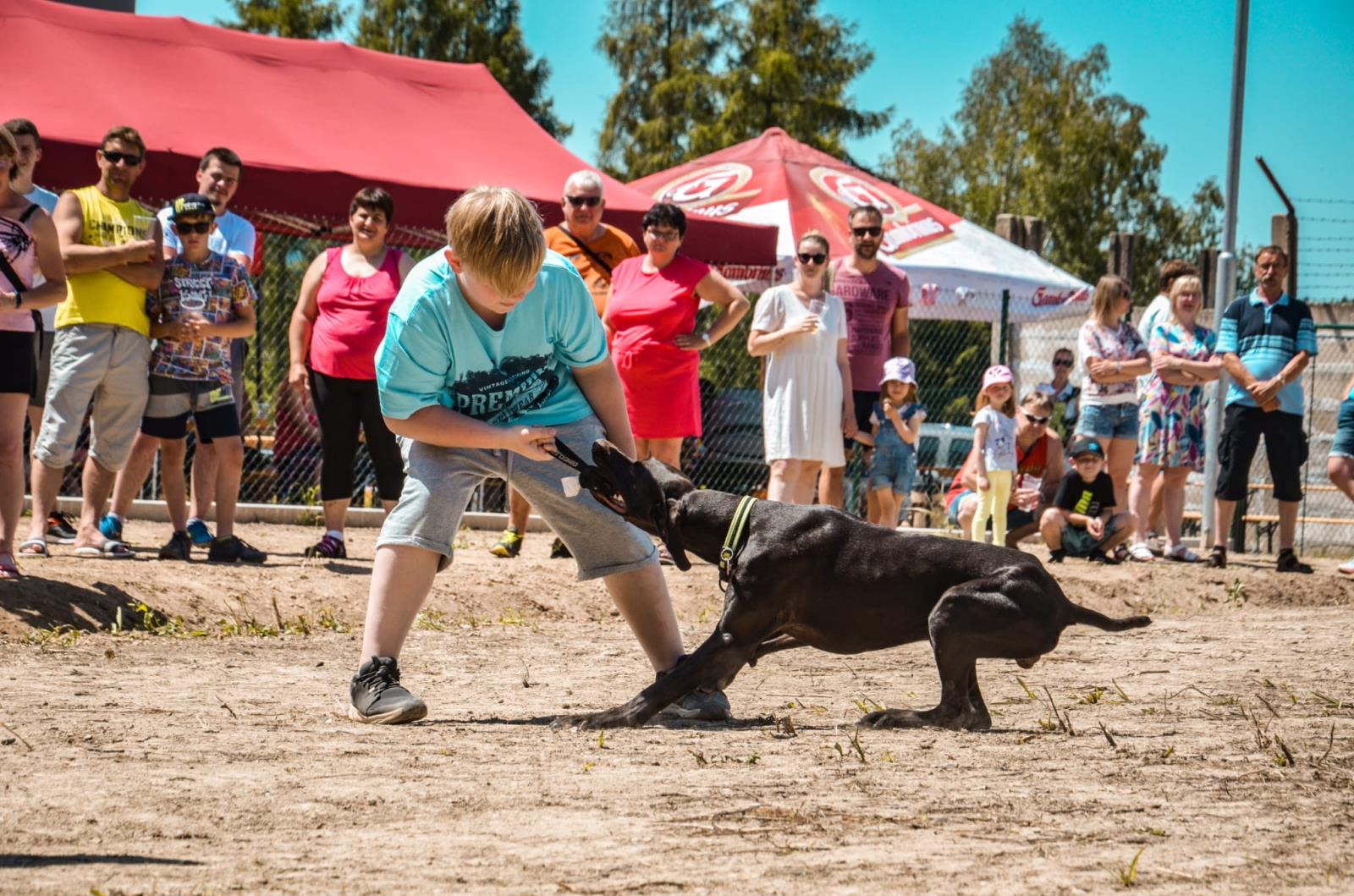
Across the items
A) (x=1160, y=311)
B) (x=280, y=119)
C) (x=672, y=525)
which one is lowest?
(x=672, y=525)

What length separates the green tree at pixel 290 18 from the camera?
2941cm

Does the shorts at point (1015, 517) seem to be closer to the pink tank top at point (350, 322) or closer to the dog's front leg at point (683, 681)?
the pink tank top at point (350, 322)

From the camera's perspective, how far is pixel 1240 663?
21.6ft

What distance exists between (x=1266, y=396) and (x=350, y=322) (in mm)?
6007

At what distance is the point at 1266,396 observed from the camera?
33.9 feet

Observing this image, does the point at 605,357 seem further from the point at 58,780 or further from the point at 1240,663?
the point at 1240,663

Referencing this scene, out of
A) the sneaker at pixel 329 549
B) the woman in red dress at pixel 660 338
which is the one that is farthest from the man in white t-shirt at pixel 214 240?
the woman in red dress at pixel 660 338

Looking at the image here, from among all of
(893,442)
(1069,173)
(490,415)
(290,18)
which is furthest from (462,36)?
(490,415)

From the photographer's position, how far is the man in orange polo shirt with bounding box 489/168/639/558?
891 centimetres

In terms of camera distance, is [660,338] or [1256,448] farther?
[1256,448]

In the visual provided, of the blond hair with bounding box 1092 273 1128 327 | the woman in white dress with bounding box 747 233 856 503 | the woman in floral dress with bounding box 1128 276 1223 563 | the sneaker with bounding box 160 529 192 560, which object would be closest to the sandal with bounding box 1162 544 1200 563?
the woman in floral dress with bounding box 1128 276 1223 563

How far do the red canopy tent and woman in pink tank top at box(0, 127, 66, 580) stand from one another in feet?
10.4

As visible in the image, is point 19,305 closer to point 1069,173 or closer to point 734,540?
point 734,540

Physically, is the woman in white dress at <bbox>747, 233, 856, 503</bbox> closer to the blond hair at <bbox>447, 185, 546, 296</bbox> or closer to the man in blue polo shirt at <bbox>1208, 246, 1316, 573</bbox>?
the man in blue polo shirt at <bbox>1208, 246, 1316, 573</bbox>
